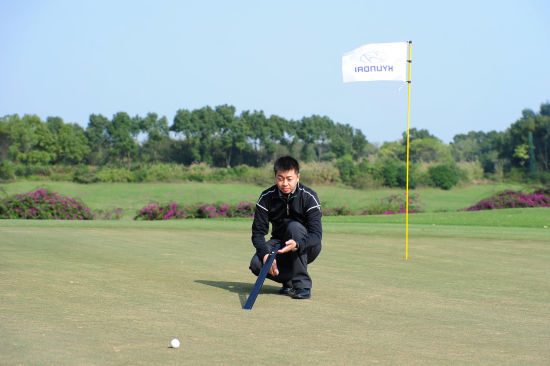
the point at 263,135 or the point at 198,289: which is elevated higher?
the point at 263,135

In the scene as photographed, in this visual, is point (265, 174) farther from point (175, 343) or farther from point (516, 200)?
point (175, 343)

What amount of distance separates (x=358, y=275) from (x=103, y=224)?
1439cm

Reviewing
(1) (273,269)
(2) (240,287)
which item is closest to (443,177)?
(2) (240,287)

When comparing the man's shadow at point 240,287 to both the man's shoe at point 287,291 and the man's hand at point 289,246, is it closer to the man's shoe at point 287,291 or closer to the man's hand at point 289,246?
the man's shoe at point 287,291

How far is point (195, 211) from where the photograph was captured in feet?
101

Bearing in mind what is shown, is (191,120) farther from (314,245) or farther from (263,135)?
(314,245)

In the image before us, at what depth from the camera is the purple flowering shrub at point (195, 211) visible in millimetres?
30234

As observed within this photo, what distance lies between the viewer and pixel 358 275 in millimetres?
9516

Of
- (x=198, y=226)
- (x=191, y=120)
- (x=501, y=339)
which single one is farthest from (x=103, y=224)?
(x=191, y=120)

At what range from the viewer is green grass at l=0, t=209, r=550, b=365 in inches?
186

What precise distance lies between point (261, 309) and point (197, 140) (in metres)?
67.7

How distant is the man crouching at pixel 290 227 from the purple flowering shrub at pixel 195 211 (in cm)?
2261

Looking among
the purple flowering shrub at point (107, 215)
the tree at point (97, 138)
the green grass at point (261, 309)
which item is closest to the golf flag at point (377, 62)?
the green grass at point (261, 309)

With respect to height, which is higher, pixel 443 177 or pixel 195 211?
pixel 443 177
